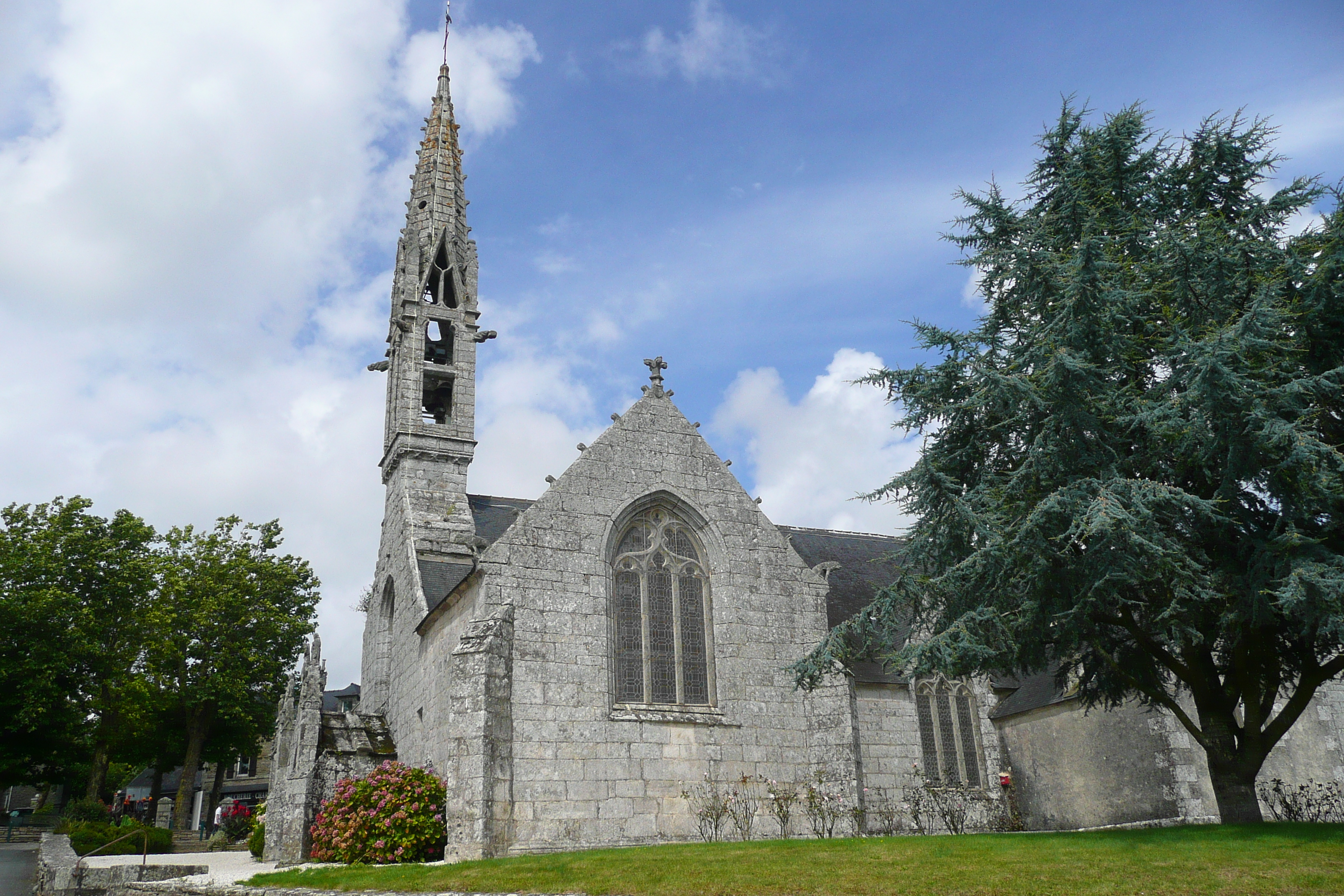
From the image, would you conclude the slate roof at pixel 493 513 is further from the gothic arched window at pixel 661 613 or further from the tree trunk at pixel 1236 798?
the tree trunk at pixel 1236 798

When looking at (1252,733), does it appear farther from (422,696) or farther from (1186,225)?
(422,696)

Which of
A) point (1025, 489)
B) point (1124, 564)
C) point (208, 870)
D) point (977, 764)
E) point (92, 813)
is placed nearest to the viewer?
point (1124, 564)

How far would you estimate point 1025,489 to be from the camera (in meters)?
12.2

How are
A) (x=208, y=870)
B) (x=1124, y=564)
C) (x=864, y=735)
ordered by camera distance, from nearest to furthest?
(x=1124, y=564)
(x=208, y=870)
(x=864, y=735)

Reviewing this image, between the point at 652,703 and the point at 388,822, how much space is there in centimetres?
435

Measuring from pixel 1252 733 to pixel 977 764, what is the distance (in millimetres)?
7214

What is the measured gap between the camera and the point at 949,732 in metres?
18.2

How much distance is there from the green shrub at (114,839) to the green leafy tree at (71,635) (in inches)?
211

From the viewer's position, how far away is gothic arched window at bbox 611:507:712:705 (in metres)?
15.8

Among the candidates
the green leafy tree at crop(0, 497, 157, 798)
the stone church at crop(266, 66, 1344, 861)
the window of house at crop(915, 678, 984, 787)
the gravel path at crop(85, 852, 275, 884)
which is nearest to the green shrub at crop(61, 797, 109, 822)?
the green leafy tree at crop(0, 497, 157, 798)

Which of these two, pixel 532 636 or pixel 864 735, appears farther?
pixel 864 735

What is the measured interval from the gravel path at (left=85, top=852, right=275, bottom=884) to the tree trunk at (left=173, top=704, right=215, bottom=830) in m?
7.18

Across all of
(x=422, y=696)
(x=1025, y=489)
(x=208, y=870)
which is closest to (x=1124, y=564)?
(x=1025, y=489)

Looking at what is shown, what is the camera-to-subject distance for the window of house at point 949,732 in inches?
697
